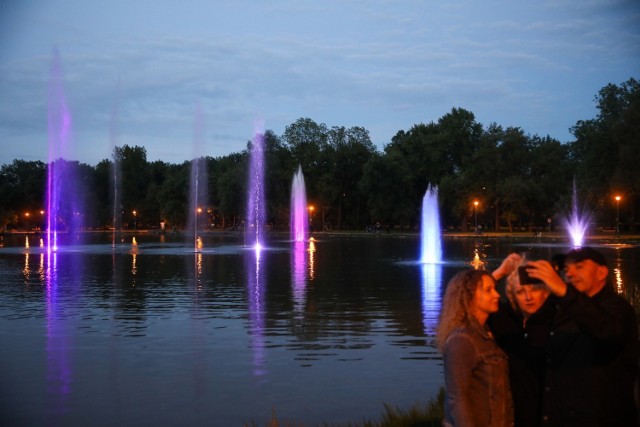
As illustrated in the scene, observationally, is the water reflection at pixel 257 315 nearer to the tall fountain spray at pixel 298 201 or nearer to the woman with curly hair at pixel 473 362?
the woman with curly hair at pixel 473 362

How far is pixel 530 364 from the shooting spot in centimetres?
523

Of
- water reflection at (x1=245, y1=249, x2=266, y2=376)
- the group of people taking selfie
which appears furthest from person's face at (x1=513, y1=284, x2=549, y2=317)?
water reflection at (x1=245, y1=249, x2=266, y2=376)

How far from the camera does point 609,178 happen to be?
244 ft

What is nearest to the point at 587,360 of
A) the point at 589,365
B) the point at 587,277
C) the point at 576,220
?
the point at 589,365

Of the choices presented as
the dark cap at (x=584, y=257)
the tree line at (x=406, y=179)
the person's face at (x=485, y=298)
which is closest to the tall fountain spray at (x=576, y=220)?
the tree line at (x=406, y=179)

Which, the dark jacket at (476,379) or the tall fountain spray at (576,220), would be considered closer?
the dark jacket at (476,379)

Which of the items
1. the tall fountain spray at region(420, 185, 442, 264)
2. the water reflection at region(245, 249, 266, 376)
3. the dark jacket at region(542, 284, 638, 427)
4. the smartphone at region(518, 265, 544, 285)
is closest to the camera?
the dark jacket at region(542, 284, 638, 427)

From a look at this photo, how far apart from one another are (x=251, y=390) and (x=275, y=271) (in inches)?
893

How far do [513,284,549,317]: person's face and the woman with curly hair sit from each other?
184mm

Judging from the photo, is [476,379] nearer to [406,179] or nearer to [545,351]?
[545,351]

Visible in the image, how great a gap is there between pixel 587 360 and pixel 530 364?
42 cm

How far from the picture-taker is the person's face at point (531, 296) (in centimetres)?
521

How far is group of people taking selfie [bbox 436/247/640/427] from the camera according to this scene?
16.2 feet

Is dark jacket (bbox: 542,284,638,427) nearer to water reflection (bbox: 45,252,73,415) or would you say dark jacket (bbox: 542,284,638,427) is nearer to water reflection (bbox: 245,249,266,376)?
water reflection (bbox: 45,252,73,415)
